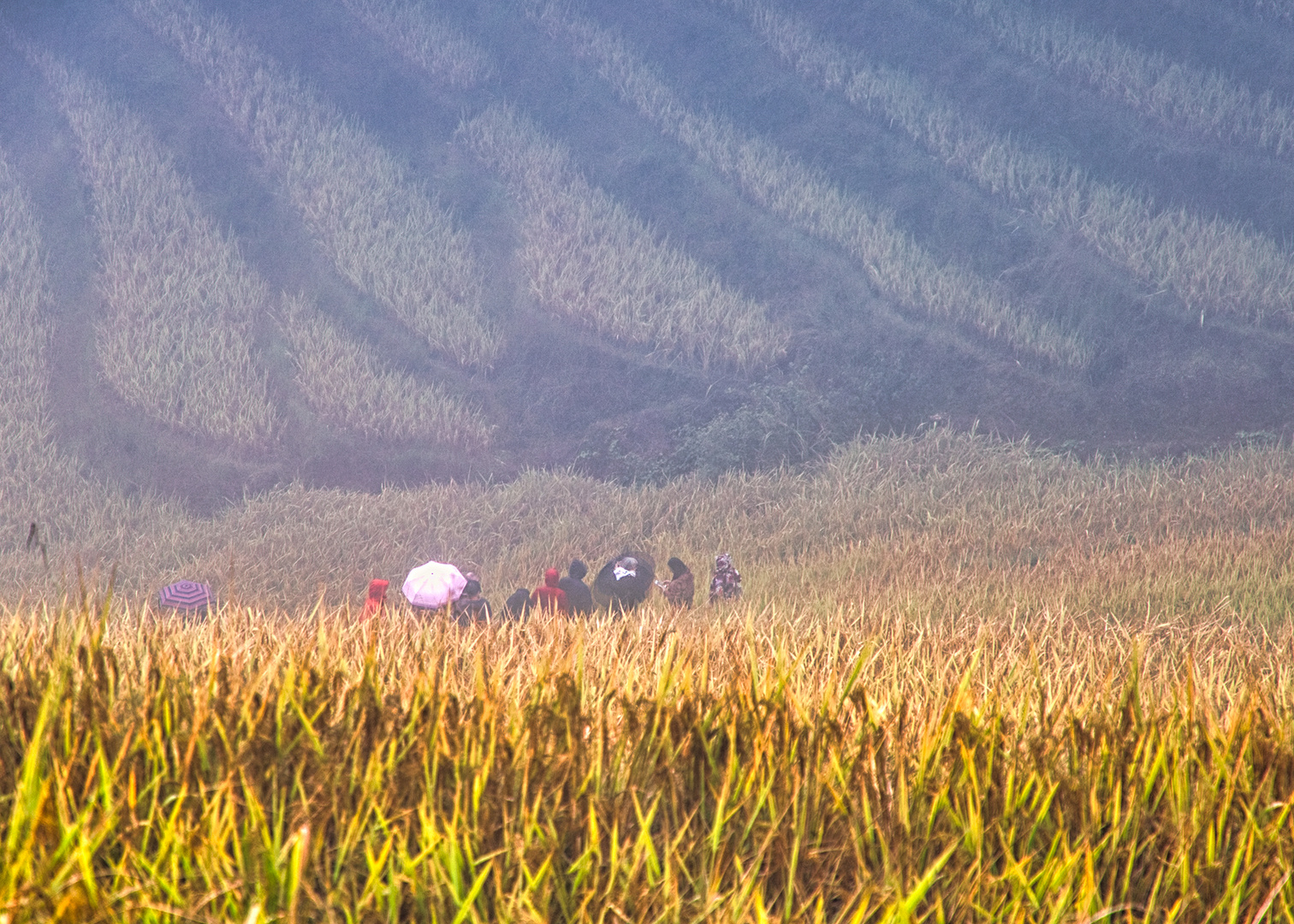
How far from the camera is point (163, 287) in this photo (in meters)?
6.00

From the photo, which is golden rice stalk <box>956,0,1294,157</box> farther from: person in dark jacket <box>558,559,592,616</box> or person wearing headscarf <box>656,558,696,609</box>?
person in dark jacket <box>558,559,592,616</box>

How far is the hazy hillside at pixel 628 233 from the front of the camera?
5305mm

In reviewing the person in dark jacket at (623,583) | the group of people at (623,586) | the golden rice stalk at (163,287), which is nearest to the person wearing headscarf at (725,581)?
the group of people at (623,586)

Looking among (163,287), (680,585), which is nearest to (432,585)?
(680,585)

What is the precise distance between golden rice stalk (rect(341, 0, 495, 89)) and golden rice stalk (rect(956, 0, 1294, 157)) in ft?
15.2

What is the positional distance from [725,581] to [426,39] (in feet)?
23.6

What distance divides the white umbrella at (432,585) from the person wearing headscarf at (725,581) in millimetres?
909

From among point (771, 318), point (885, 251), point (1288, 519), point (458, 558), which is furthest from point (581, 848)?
point (885, 251)

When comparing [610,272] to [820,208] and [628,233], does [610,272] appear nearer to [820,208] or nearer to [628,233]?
[628,233]

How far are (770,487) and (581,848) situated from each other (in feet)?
12.7

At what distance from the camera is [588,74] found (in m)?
8.27

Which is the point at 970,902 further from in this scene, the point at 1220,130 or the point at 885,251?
the point at 1220,130

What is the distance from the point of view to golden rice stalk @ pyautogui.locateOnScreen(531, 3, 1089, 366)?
6023mm

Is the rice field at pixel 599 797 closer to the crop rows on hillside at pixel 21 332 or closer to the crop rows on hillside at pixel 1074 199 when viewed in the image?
the crop rows on hillside at pixel 21 332
